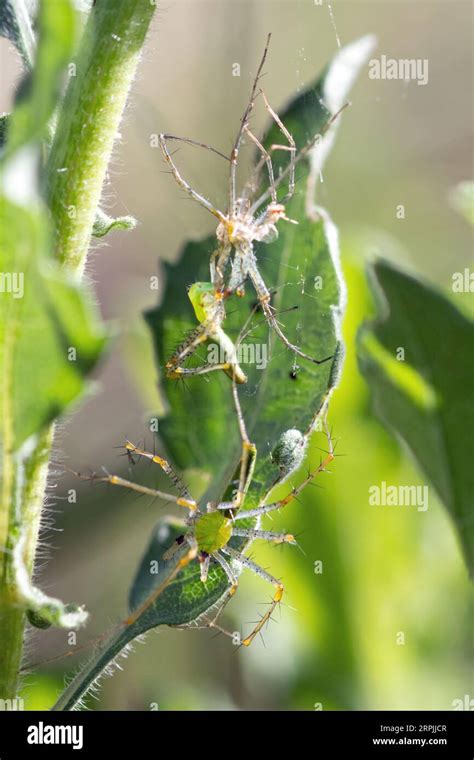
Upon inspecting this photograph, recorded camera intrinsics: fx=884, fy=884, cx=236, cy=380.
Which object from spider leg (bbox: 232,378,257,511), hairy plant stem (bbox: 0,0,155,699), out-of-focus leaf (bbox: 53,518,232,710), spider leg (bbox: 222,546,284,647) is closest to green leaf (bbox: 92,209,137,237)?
hairy plant stem (bbox: 0,0,155,699)

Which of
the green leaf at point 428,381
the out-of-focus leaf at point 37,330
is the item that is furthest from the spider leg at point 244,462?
the out-of-focus leaf at point 37,330

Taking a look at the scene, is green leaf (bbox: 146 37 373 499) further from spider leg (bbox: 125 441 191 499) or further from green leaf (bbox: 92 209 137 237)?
green leaf (bbox: 92 209 137 237)

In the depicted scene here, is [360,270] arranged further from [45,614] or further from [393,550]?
[45,614]

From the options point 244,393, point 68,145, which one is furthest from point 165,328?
point 68,145
